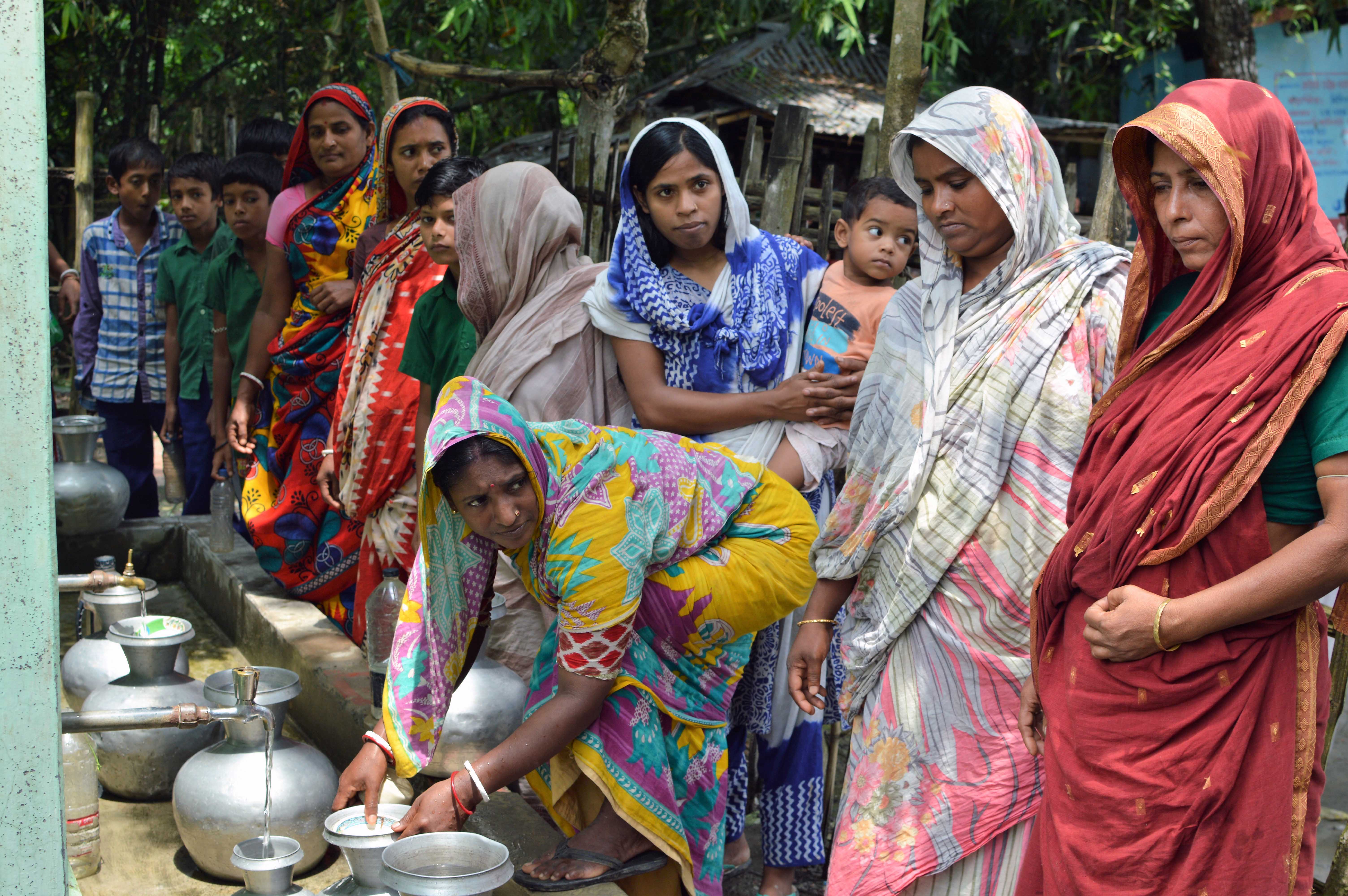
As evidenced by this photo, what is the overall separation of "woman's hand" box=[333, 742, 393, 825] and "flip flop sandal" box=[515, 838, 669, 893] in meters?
0.32

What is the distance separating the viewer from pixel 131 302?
552 centimetres

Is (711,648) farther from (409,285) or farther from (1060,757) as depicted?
(409,285)

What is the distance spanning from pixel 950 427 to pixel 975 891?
81 centimetres

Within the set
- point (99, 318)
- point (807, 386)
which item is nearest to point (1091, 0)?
point (99, 318)

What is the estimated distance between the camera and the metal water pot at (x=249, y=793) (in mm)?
2455

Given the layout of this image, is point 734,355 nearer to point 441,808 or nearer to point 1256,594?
point 441,808

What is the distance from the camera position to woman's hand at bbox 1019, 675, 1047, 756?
196 cm

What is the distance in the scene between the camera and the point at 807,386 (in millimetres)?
2777

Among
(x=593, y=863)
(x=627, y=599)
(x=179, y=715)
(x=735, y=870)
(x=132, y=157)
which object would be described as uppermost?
(x=132, y=157)

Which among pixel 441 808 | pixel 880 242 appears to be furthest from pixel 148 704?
pixel 880 242

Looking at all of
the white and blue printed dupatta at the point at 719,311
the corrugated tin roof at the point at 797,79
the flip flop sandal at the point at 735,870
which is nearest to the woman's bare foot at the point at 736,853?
the flip flop sandal at the point at 735,870

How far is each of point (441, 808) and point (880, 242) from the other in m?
1.76

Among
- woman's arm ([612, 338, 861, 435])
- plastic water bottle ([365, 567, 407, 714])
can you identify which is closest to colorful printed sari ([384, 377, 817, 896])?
woman's arm ([612, 338, 861, 435])

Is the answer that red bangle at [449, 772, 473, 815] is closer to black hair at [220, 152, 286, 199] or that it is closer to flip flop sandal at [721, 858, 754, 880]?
flip flop sandal at [721, 858, 754, 880]
